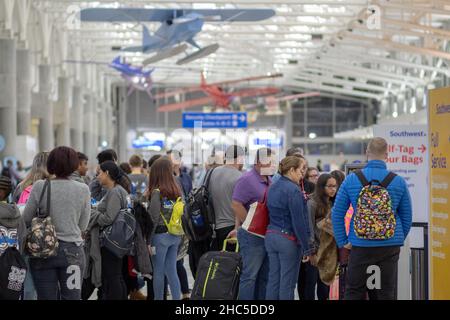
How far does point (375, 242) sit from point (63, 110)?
4074 cm

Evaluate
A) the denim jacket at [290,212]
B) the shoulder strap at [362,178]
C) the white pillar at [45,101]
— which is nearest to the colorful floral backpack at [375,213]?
the shoulder strap at [362,178]

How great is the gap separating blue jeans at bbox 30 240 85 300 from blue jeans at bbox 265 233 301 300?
5.98ft

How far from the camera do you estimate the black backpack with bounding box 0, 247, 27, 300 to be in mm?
7121

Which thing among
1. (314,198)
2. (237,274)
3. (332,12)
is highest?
(332,12)

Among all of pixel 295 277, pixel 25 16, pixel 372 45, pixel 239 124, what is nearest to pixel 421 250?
pixel 295 277

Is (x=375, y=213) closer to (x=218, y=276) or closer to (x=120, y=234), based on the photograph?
(x=218, y=276)

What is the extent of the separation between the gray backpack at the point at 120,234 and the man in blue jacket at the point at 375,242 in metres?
2.22

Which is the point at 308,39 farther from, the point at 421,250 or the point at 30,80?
the point at 421,250

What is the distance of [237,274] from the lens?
8.94m

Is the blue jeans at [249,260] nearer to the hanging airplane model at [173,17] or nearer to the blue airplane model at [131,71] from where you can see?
the hanging airplane model at [173,17]

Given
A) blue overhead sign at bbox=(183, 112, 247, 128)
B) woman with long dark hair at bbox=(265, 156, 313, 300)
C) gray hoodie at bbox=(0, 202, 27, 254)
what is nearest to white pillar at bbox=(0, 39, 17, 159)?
blue overhead sign at bbox=(183, 112, 247, 128)

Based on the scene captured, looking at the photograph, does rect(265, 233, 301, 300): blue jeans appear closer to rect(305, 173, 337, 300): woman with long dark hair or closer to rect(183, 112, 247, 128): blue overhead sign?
rect(305, 173, 337, 300): woman with long dark hair

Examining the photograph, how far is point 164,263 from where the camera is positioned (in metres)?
10.1

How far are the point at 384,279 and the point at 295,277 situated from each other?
1.31 metres
